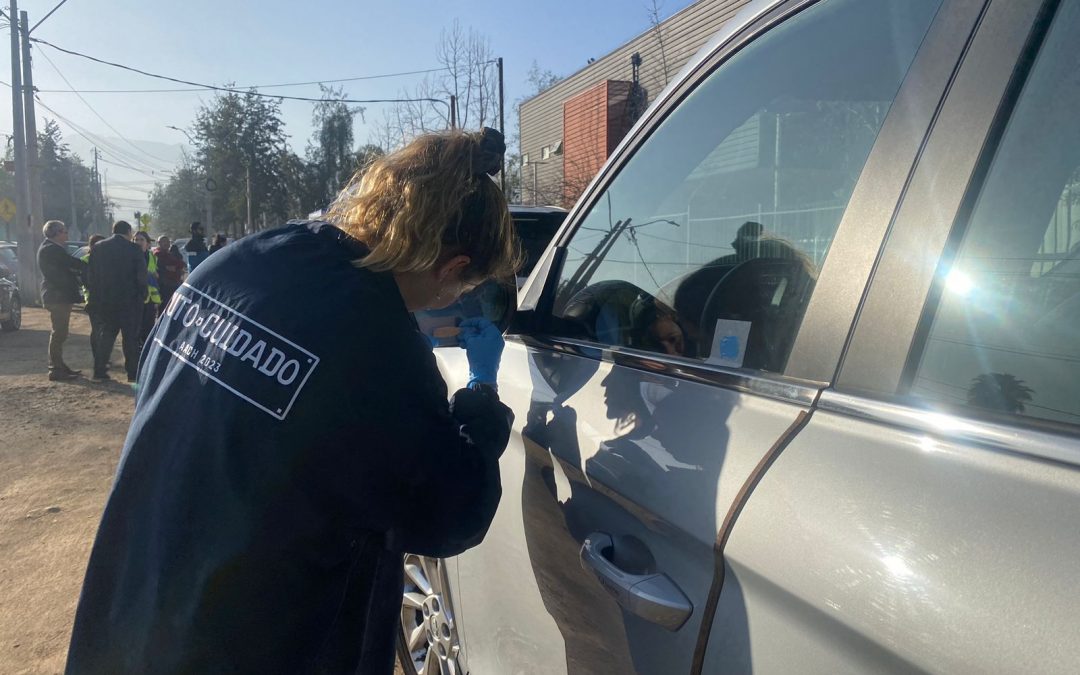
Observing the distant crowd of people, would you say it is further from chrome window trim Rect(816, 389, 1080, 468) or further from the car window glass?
chrome window trim Rect(816, 389, 1080, 468)

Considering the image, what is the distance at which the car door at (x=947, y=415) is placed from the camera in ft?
2.59

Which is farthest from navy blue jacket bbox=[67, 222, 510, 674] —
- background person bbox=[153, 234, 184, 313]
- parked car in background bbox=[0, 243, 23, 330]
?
parked car in background bbox=[0, 243, 23, 330]

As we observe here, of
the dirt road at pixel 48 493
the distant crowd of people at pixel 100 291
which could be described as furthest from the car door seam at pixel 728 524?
the distant crowd of people at pixel 100 291

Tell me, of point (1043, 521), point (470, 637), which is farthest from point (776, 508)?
point (470, 637)

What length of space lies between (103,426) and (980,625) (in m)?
7.37

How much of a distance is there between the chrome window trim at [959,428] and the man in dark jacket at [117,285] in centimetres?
881

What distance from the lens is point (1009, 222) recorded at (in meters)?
0.98

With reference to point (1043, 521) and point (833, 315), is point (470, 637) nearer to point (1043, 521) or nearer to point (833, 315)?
point (833, 315)

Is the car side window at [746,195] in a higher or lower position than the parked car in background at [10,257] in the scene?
higher

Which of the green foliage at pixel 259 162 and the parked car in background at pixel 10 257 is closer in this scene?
the parked car in background at pixel 10 257

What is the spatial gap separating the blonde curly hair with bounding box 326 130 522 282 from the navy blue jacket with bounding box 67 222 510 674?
0.09 meters

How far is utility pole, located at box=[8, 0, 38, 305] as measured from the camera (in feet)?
53.6

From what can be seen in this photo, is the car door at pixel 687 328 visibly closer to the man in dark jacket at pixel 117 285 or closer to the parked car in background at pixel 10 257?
the man in dark jacket at pixel 117 285

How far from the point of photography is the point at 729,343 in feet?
4.53
